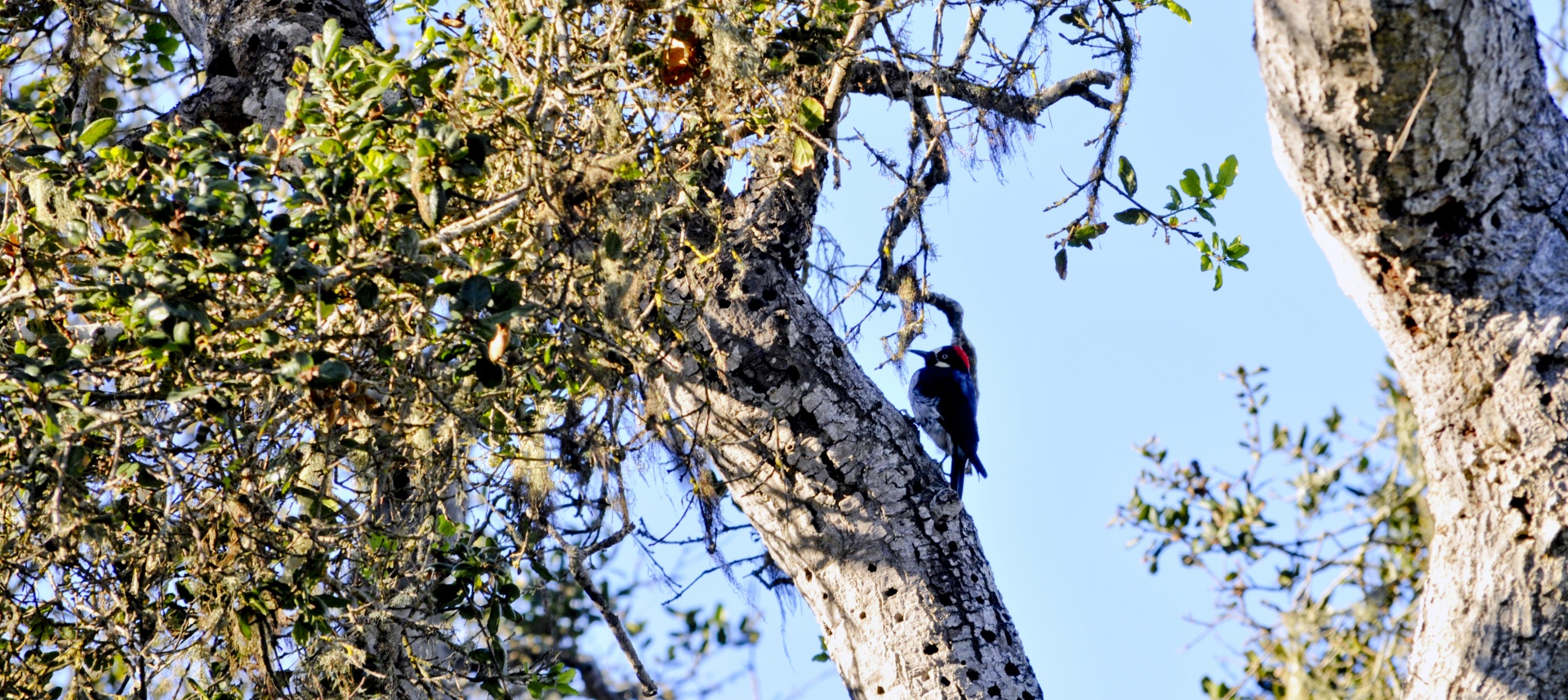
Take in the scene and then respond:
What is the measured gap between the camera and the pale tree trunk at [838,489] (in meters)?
2.70

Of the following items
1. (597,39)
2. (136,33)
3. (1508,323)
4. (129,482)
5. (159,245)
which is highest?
(136,33)

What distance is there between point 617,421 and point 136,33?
2.79 m

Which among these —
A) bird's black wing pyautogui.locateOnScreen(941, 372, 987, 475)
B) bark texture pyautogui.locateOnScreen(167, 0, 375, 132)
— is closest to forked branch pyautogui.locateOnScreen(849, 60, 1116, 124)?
bark texture pyautogui.locateOnScreen(167, 0, 375, 132)

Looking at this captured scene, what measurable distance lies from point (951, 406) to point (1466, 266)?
334cm

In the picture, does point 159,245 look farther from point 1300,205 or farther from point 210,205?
point 1300,205

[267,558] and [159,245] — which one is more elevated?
[159,245]

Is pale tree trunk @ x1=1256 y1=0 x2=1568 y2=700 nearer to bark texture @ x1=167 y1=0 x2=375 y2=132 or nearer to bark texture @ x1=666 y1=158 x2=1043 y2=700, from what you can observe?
bark texture @ x1=666 y1=158 x2=1043 y2=700

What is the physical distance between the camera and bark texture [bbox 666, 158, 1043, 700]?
270 cm

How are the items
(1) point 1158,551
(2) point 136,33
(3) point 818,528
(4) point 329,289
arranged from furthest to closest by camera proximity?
(1) point 1158,551, (2) point 136,33, (3) point 818,528, (4) point 329,289

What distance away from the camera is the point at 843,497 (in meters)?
2.79

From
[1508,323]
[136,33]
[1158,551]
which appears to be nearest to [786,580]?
[1508,323]

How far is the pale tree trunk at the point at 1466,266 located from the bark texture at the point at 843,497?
927mm

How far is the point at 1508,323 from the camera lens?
2.07m

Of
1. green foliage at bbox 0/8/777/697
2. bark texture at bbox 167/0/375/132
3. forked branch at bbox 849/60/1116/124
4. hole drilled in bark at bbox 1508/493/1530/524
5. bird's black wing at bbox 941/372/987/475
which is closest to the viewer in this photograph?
green foliage at bbox 0/8/777/697
